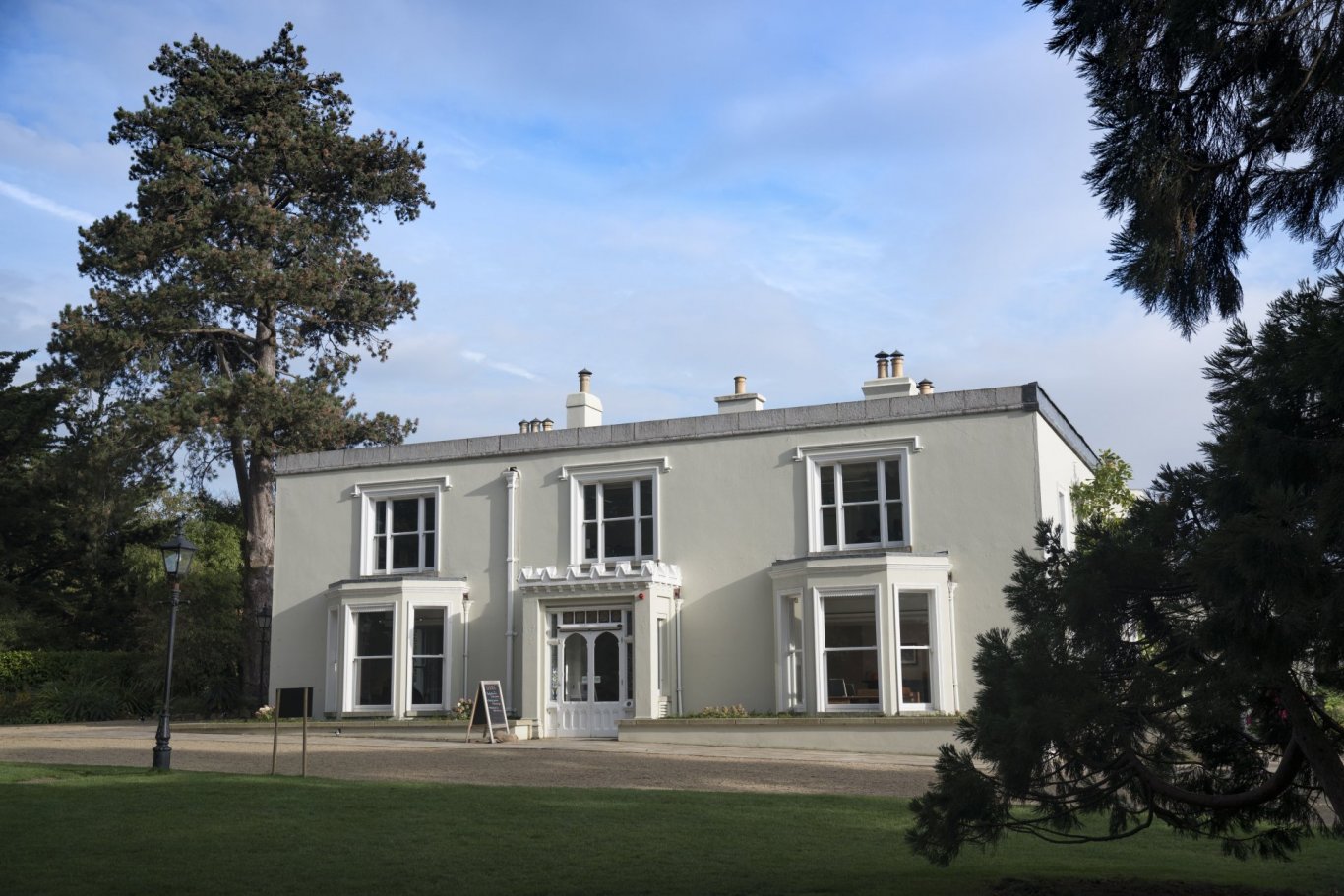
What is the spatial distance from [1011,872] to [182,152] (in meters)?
28.9

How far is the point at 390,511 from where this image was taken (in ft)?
85.1

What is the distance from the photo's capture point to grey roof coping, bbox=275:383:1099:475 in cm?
2166

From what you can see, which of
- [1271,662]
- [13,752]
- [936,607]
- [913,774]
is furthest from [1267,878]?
[13,752]

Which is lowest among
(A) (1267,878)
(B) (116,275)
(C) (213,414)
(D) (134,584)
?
(A) (1267,878)

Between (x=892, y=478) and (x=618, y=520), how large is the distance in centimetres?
526

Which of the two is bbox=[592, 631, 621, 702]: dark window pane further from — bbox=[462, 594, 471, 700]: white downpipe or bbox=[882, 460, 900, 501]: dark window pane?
bbox=[882, 460, 900, 501]: dark window pane

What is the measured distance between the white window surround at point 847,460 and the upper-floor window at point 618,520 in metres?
3.12

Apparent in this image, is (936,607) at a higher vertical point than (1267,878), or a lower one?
higher

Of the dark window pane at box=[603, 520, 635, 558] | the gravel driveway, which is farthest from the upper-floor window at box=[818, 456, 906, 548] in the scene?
the gravel driveway

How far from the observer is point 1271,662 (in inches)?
197

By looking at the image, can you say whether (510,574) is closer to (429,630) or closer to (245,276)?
(429,630)

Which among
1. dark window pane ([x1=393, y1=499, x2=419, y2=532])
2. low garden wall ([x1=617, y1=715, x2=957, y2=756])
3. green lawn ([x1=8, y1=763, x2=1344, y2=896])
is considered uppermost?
dark window pane ([x1=393, y1=499, x2=419, y2=532])

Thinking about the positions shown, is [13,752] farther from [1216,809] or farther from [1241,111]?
[1241,111]

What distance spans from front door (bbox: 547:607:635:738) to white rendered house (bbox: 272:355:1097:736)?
0.04m
